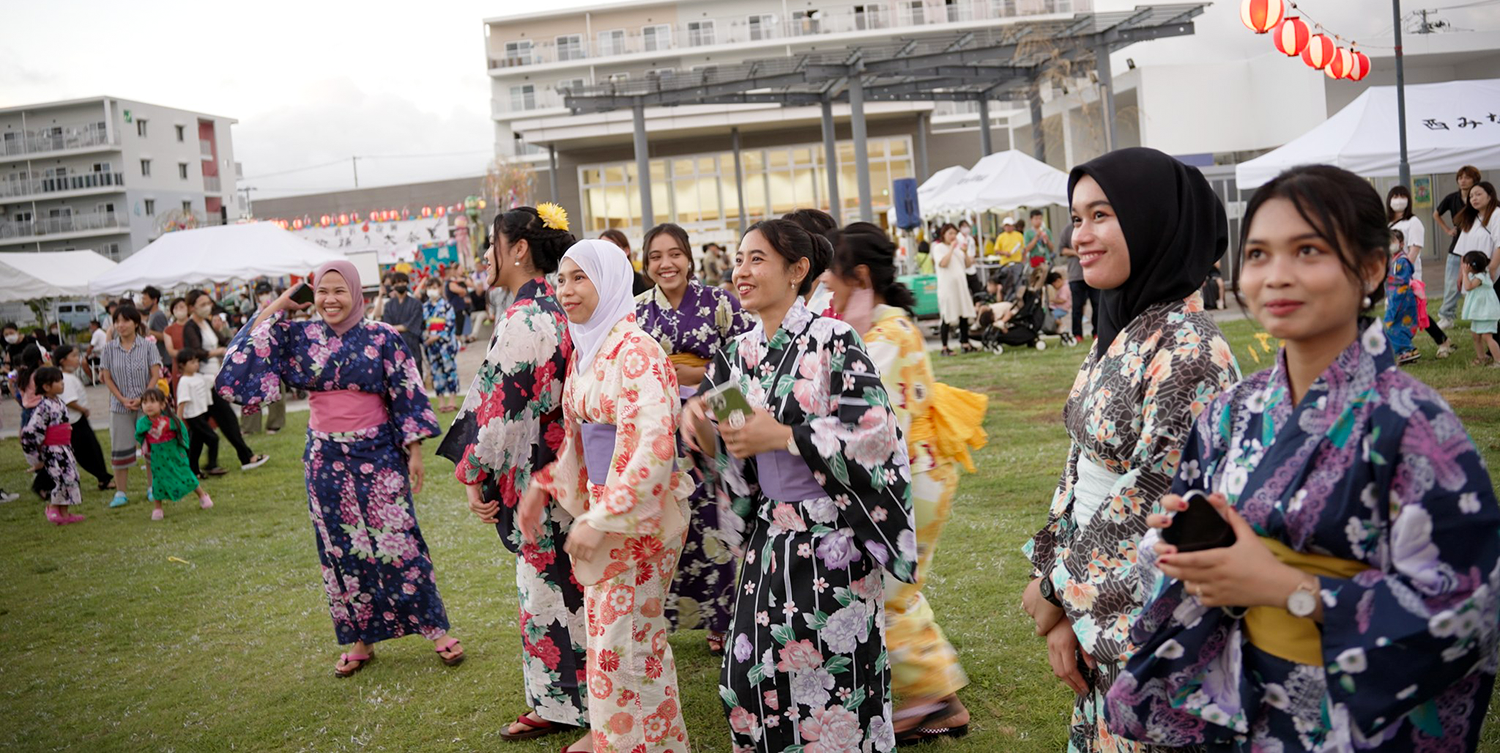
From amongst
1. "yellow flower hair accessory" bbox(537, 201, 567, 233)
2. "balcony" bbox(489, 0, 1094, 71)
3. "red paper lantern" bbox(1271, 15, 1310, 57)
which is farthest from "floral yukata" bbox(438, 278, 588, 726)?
"balcony" bbox(489, 0, 1094, 71)

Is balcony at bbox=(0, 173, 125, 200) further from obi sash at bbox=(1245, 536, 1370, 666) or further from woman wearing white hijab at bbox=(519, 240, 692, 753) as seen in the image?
obi sash at bbox=(1245, 536, 1370, 666)

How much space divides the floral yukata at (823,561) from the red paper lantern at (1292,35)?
10.7 meters

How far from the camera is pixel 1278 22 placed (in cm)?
1058

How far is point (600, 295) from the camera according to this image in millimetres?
3281

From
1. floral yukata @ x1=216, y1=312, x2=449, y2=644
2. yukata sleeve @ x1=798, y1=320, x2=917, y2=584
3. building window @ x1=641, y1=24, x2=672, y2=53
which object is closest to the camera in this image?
yukata sleeve @ x1=798, y1=320, x2=917, y2=584

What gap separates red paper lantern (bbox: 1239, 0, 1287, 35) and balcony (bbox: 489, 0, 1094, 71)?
39963 mm

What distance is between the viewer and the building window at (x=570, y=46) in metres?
50.6

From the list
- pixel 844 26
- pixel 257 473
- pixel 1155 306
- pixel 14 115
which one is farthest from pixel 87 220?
pixel 1155 306

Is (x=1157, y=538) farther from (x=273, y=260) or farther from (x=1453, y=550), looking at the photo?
(x=273, y=260)

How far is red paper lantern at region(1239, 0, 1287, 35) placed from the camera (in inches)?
408

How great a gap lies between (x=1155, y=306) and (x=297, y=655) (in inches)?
183

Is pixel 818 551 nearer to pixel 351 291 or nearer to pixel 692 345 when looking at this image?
pixel 692 345

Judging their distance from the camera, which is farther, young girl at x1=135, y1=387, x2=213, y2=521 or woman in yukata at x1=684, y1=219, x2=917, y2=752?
young girl at x1=135, y1=387, x2=213, y2=521

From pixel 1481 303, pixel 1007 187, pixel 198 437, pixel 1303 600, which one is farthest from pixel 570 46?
pixel 1303 600
